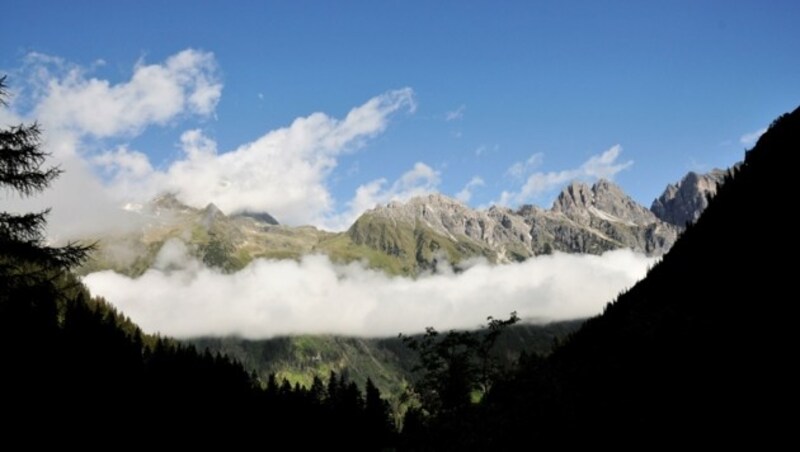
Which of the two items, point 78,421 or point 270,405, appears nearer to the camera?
point 78,421

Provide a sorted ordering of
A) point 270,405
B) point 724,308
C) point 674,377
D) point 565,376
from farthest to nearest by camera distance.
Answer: point 270,405 → point 565,376 → point 724,308 → point 674,377

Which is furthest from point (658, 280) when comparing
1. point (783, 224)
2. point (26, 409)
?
point (26, 409)

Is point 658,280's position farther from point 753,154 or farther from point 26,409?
point 26,409

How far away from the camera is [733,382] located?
1261 cm

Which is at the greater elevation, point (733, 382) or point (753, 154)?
point (753, 154)

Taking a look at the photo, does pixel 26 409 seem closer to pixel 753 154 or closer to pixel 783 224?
pixel 783 224

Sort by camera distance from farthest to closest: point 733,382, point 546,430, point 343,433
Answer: point 343,433
point 546,430
point 733,382

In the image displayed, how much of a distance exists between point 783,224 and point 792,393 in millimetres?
16338

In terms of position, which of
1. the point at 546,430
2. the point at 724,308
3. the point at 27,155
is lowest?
the point at 546,430

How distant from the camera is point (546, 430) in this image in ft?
53.3

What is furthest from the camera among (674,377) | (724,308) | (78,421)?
(78,421)

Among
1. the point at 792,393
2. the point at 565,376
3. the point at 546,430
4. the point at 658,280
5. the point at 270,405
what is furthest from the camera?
the point at 270,405

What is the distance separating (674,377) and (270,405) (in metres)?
100


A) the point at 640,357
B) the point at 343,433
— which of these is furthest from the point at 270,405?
the point at 640,357
